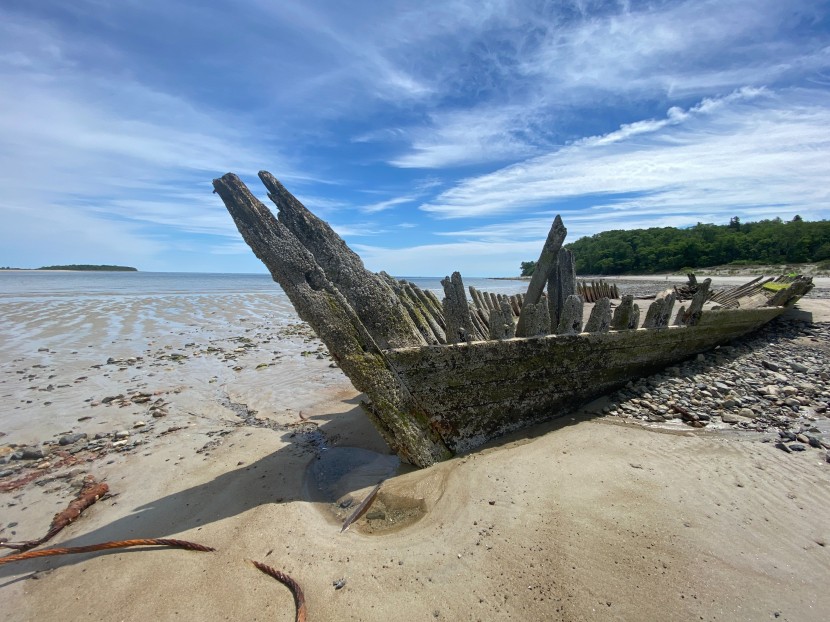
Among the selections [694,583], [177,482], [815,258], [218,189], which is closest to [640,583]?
[694,583]

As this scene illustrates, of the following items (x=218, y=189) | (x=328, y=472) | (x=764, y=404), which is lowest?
(x=328, y=472)

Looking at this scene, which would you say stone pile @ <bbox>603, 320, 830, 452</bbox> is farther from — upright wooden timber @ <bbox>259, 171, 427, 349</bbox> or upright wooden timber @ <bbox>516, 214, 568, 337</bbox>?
upright wooden timber @ <bbox>259, 171, 427, 349</bbox>

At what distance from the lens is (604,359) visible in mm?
5773

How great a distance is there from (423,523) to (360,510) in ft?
2.21

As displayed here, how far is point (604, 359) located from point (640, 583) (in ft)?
11.1

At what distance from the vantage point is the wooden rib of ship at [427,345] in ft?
14.3

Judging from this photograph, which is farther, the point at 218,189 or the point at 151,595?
the point at 218,189

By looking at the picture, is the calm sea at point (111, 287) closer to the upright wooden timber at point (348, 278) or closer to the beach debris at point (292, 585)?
the upright wooden timber at point (348, 278)

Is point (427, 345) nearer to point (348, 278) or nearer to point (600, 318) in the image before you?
point (348, 278)

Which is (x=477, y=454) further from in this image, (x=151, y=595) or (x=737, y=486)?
(x=151, y=595)

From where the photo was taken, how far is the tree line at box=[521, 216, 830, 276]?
173ft

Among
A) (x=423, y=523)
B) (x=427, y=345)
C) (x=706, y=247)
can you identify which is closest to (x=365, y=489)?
(x=423, y=523)

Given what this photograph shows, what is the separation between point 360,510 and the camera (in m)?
3.96

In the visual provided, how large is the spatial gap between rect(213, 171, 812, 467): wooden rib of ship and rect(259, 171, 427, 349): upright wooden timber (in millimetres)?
12
